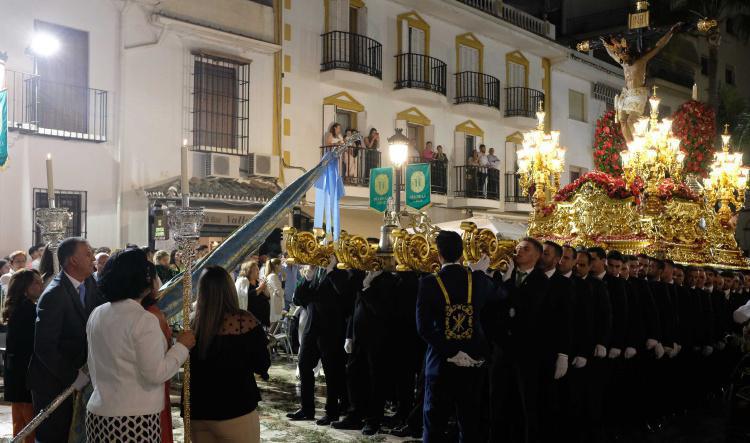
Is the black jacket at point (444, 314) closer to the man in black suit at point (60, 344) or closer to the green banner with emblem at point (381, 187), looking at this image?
the man in black suit at point (60, 344)

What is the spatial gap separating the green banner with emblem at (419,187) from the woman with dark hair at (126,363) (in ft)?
32.8

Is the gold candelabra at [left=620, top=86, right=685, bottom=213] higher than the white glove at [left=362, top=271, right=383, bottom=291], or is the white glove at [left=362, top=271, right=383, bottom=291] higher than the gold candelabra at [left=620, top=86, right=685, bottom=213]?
the gold candelabra at [left=620, top=86, right=685, bottom=213]

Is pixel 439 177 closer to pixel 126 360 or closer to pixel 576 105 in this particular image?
pixel 576 105

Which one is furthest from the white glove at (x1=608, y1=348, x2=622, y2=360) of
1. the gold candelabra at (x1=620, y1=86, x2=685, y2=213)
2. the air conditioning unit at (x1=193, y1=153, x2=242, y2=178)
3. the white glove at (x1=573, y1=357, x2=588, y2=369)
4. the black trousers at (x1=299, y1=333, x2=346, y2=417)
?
the air conditioning unit at (x1=193, y1=153, x2=242, y2=178)

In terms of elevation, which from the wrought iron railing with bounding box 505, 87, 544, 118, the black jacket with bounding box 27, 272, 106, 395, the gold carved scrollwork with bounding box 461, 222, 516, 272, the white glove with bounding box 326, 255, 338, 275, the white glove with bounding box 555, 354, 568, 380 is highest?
the wrought iron railing with bounding box 505, 87, 544, 118

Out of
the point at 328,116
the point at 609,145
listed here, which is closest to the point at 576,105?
the point at 328,116

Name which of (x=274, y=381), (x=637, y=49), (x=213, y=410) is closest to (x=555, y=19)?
(x=637, y=49)

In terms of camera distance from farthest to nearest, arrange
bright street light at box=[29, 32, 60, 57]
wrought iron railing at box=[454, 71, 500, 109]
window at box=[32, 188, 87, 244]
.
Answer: wrought iron railing at box=[454, 71, 500, 109] → window at box=[32, 188, 87, 244] → bright street light at box=[29, 32, 60, 57]

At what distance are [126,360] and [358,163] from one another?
728 inches

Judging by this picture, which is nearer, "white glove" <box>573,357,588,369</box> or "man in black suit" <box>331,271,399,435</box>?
"white glove" <box>573,357,588,369</box>

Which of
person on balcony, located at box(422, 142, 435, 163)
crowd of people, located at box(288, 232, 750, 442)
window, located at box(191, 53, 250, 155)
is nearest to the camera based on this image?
crowd of people, located at box(288, 232, 750, 442)

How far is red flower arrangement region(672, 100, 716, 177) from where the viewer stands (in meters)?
14.8

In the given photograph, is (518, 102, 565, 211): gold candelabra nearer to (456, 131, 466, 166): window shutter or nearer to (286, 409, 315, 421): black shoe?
(286, 409, 315, 421): black shoe

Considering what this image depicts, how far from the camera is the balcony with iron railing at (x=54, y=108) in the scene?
15266mm
